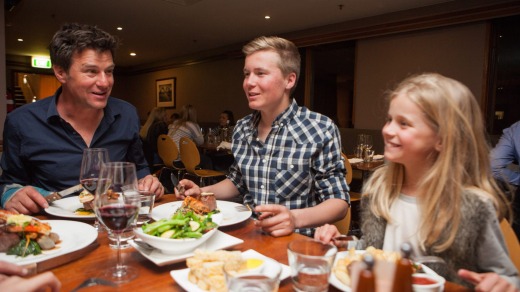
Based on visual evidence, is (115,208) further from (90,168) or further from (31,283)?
(90,168)

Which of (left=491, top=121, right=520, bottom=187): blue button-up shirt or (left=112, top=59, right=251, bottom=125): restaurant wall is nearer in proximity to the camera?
(left=491, top=121, right=520, bottom=187): blue button-up shirt

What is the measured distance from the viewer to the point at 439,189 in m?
1.12

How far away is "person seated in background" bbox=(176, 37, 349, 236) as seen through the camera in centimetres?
166

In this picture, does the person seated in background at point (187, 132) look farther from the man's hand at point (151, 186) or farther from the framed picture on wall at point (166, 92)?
the framed picture on wall at point (166, 92)

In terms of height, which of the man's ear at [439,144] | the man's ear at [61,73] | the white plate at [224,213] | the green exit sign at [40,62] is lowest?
the white plate at [224,213]

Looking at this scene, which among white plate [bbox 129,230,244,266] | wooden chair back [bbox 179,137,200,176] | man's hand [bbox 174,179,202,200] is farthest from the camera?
wooden chair back [bbox 179,137,200,176]

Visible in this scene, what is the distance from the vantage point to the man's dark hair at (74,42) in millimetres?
1741

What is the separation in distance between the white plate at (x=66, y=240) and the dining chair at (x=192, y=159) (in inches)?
160

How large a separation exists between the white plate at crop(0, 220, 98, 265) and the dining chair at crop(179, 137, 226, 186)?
4.07 metres

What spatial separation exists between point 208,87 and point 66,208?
8433 millimetres

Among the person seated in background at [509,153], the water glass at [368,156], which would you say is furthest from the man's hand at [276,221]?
Answer: the water glass at [368,156]

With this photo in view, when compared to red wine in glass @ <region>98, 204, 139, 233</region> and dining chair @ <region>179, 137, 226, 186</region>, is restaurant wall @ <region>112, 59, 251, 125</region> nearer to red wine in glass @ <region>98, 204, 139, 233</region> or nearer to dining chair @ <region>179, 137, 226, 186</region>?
dining chair @ <region>179, 137, 226, 186</region>

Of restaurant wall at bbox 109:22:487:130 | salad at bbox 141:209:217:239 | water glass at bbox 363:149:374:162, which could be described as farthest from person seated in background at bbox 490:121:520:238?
salad at bbox 141:209:217:239

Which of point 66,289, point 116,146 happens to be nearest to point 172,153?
point 116,146
